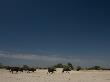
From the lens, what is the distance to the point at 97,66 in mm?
96438

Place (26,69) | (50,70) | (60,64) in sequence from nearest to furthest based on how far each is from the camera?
(50,70), (26,69), (60,64)

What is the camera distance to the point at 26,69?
63.3 metres

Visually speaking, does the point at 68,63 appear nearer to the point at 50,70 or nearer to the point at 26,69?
the point at 26,69

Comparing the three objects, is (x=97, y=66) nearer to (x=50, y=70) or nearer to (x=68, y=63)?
(x=68, y=63)

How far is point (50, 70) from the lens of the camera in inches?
2112

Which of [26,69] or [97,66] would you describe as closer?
[26,69]

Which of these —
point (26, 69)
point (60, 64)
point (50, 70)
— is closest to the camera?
point (50, 70)

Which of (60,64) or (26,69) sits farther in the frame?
(60,64)

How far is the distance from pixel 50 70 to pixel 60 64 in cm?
3975

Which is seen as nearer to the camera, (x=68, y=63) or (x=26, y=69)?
(x=26, y=69)

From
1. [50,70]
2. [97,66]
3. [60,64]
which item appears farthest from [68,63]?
[50,70]

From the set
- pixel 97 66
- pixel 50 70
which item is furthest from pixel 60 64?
pixel 50 70

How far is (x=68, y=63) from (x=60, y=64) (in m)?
3.62

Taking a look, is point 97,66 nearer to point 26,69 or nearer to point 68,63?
point 68,63
